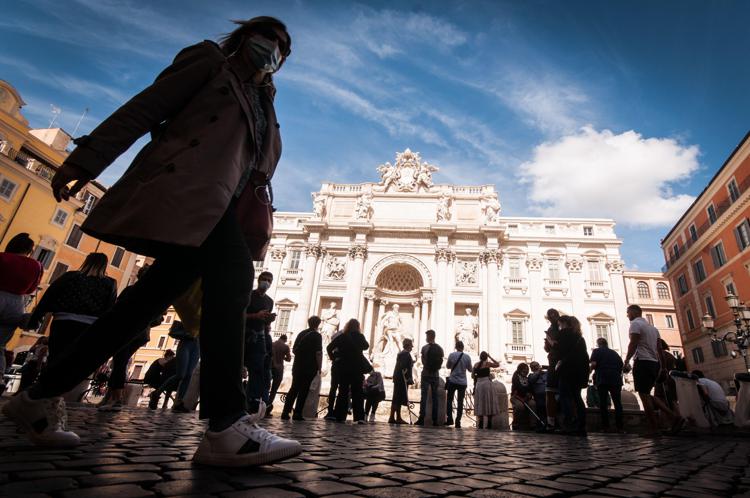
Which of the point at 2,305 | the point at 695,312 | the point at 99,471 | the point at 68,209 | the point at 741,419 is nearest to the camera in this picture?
the point at 99,471

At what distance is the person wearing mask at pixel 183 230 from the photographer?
1703 millimetres

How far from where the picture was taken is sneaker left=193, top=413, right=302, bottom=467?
5.24 feet

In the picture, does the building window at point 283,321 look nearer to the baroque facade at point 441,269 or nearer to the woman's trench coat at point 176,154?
the baroque facade at point 441,269

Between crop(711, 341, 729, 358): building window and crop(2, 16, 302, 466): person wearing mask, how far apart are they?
1092 inches

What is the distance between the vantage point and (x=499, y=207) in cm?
2755

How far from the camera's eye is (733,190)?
69.9 ft

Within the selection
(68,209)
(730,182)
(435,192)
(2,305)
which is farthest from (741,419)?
(68,209)

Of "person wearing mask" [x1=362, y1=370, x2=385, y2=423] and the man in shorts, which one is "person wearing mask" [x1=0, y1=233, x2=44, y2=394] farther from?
the man in shorts

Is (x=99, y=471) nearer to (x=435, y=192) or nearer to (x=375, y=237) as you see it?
(x=375, y=237)

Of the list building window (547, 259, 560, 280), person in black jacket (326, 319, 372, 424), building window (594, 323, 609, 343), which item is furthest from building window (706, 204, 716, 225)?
person in black jacket (326, 319, 372, 424)

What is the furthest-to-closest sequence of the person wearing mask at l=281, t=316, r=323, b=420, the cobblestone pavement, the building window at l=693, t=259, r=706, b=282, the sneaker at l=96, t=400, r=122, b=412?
the building window at l=693, t=259, r=706, b=282 → the person wearing mask at l=281, t=316, r=323, b=420 → the sneaker at l=96, t=400, r=122, b=412 → the cobblestone pavement

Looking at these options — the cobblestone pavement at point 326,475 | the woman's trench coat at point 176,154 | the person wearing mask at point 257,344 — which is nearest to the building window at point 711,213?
the cobblestone pavement at point 326,475

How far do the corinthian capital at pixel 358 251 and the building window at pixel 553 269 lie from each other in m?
12.4

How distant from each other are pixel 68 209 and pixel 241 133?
27.3 meters
